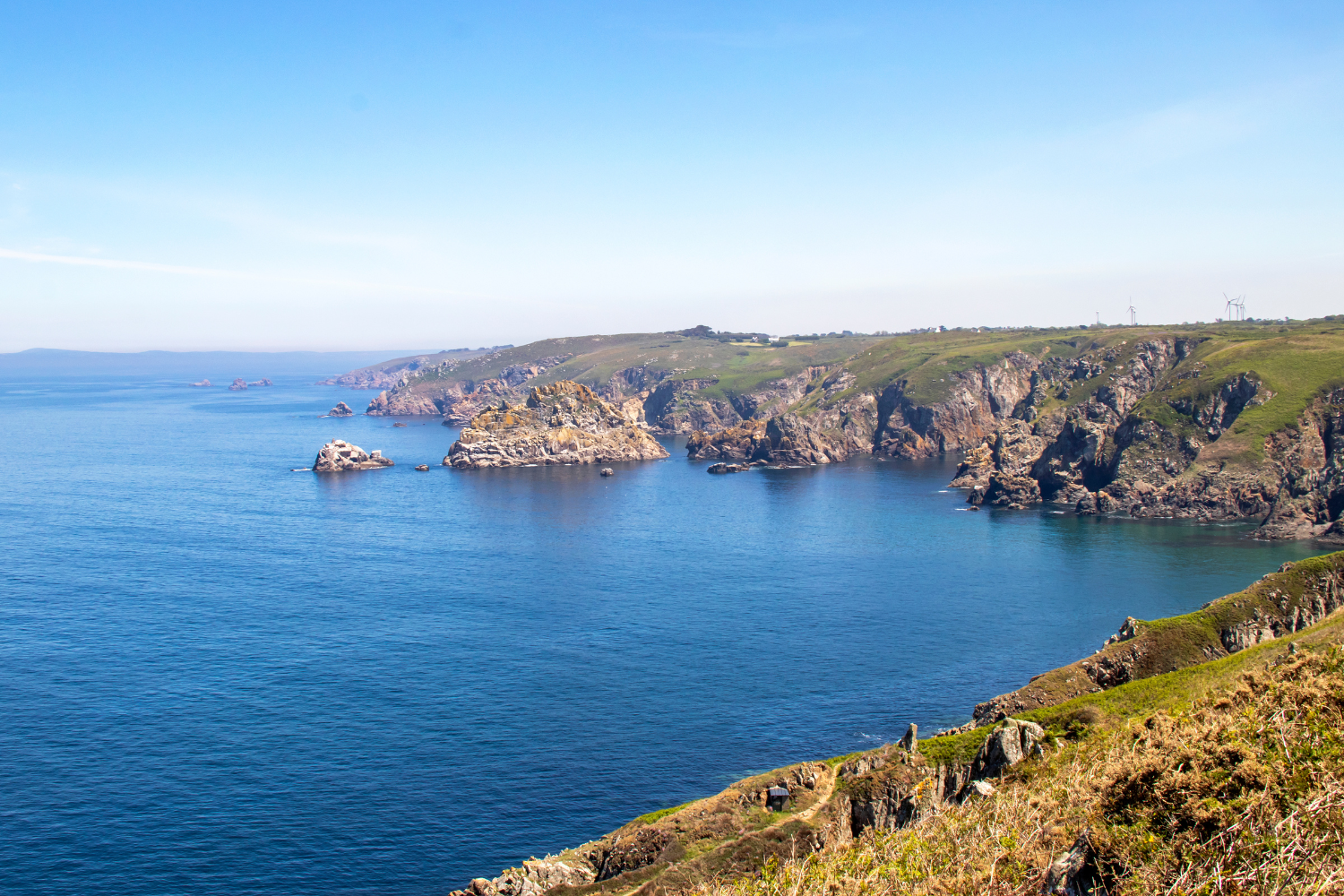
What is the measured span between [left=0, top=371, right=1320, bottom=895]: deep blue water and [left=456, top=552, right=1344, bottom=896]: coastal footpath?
14592mm

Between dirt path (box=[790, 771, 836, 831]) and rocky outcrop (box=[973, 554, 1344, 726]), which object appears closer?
dirt path (box=[790, 771, 836, 831])

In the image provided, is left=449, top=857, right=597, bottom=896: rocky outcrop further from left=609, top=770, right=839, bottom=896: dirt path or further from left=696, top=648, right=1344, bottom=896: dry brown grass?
left=696, top=648, right=1344, bottom=896: dry brown grass

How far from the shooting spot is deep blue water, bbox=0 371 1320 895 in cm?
6731

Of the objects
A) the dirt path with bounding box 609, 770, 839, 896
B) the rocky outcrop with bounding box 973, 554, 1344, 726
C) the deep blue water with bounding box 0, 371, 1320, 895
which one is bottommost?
the deep blue water with bounding box 0, 371, 1320, 895

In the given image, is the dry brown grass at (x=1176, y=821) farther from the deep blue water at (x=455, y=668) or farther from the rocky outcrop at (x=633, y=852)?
the deep blue water at (x=455, y=668)

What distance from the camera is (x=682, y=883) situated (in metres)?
49.9

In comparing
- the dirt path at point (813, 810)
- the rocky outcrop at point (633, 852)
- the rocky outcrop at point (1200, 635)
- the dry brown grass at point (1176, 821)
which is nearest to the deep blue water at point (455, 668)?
the rocky outcrop at point (633, 852)

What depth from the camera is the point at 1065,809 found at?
34.1 m

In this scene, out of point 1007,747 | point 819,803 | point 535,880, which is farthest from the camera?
point 819,803

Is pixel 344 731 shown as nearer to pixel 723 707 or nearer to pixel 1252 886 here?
pixel 723 707

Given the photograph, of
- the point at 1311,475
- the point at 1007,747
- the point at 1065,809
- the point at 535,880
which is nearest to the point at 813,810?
the point at 1007,747

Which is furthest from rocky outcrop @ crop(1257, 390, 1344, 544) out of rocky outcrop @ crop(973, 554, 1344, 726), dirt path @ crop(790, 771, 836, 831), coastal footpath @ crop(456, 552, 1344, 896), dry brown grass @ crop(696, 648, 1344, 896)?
dry brown grass @ crop(696, 648, 1344, 896)

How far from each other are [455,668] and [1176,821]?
269ft

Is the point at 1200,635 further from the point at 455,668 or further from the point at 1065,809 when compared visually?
the point at 455,668
